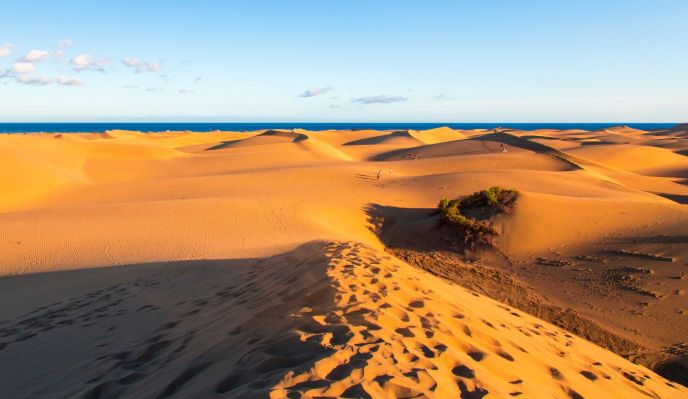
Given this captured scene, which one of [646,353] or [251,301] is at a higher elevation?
[251,301]

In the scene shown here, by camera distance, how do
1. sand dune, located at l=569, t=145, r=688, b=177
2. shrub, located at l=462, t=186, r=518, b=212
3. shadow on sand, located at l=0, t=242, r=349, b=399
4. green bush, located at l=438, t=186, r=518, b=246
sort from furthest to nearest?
sand dune, located at l=569, t=145, r=688, b=177, shrub, located at l=462, t=186, r=518, b=212, green bush, located at l=438, t=186, r=518, b=246, shadow on sand, located at l=0, t=242, r=349, b=399

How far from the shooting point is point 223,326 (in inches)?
197

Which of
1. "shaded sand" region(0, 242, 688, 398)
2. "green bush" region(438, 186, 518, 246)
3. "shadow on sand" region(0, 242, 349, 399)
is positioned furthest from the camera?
"green bush" region(438, 186, 518, 246)

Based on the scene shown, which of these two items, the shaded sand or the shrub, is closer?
the shaded sand

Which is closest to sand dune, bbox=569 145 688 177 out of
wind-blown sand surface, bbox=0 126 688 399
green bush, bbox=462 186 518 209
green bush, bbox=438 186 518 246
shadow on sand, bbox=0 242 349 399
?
wind-blown sand surface, bbox=0 126 688 399

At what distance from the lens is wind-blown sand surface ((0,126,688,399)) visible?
12.4ft

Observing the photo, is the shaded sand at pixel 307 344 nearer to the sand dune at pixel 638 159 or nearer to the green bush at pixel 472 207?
the green bush at pixel 472 207

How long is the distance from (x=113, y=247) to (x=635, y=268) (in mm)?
11627

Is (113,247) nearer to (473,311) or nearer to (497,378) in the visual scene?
(473,311)

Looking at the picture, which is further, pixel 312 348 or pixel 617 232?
pixel 617 232

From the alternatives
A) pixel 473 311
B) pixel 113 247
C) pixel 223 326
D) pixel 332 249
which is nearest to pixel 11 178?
pixel 113 247

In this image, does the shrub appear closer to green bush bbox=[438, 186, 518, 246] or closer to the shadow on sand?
green bush bbox=[438, 186, 518, 246]

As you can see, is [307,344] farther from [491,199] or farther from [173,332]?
[491,199]

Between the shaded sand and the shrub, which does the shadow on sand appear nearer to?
the shaded sand
